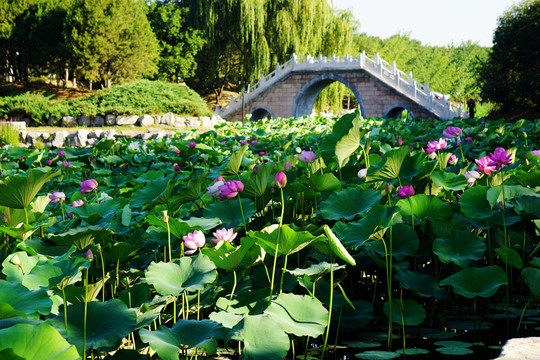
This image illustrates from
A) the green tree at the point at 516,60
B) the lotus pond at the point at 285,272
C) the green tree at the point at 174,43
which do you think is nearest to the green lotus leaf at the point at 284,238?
the lotus pond at the point at 285,272

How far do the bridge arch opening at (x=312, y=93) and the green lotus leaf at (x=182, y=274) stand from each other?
22052 millimetres

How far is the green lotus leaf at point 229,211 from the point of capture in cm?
169

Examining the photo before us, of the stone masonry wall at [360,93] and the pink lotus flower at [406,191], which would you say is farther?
the stone masonry wall at [360,93]

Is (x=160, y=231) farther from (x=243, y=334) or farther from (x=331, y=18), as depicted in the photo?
(x=331, y=18)

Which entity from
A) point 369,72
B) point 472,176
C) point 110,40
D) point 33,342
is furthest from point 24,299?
point 110,40

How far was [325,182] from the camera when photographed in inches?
70.6

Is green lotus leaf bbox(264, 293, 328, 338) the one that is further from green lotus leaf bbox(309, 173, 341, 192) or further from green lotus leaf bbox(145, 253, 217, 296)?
green lotus leaf bbox(309, 173, 341, 192)

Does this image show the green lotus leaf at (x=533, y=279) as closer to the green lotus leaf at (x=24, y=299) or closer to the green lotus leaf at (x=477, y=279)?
the green lotus leaf at (x=477, y=279)

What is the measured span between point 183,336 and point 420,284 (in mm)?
748

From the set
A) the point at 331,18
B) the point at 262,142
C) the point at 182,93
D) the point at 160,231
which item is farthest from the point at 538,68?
the point at 160,231

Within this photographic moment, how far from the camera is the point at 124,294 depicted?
1278 millimetres

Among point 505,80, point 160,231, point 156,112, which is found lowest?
point 160,231

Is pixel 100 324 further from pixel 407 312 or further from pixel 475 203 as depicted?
pixel 475 203

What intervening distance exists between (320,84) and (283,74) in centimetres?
223
